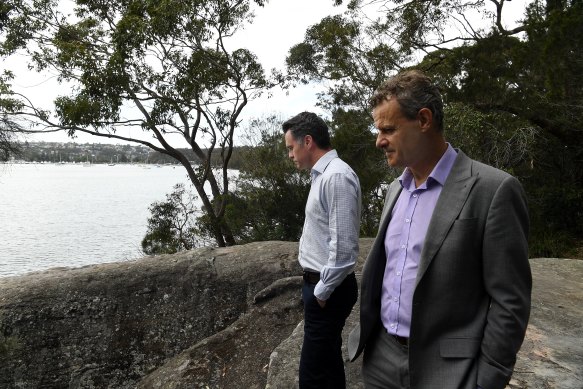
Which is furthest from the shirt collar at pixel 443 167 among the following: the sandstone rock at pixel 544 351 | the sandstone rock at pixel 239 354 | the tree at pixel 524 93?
the tree at pixel 524 93

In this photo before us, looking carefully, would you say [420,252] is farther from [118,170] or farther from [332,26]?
[118,170]

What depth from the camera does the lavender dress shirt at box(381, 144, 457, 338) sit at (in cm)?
156

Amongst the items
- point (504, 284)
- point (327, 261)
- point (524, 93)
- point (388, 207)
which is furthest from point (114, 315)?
point (524, 93)

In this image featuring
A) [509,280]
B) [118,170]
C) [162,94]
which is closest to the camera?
[509,280]

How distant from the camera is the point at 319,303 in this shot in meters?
2.33

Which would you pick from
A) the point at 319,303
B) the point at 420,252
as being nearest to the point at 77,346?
the point at 319,303

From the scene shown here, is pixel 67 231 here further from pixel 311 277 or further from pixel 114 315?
pixel 311 277

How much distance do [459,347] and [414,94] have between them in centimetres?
75

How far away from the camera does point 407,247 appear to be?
158 cm

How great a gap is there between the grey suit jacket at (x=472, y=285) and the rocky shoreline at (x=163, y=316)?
9.05ft

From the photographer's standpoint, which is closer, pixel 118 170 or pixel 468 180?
pixel 468 180

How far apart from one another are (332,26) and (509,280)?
605 inches

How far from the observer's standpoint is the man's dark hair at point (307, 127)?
253cm

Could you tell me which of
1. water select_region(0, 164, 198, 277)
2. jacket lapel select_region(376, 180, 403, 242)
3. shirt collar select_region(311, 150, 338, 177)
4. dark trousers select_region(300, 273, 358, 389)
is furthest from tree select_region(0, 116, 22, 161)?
jacket lapel select_region(376, 180, 403, 242)
